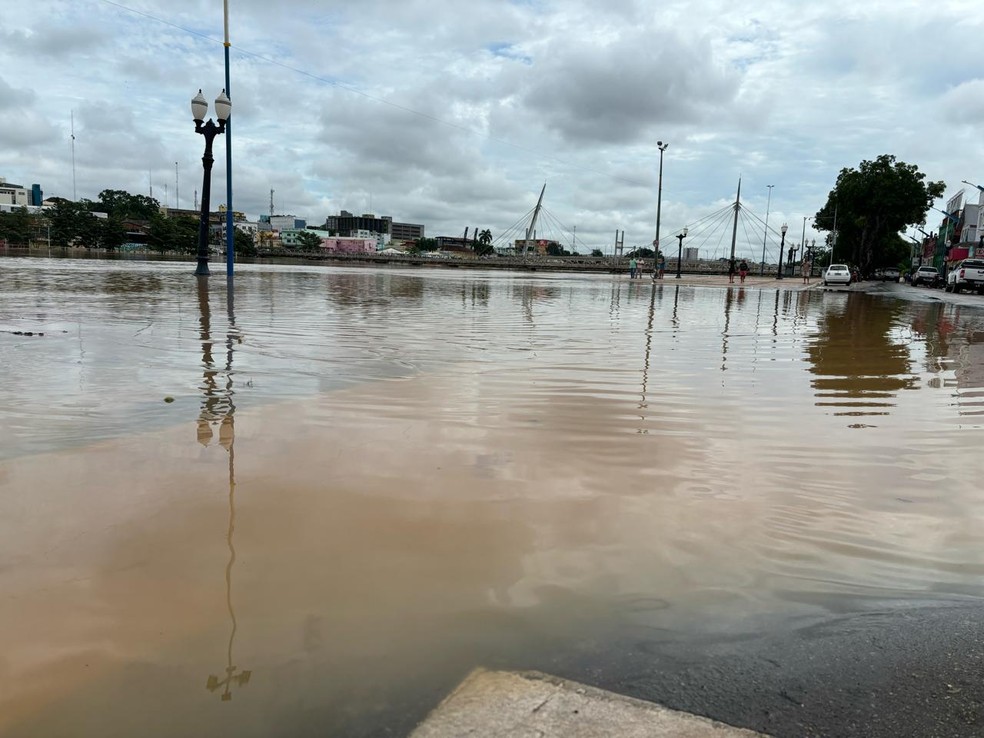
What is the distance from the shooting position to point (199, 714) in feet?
6.72

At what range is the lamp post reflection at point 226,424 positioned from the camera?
7.27 ft

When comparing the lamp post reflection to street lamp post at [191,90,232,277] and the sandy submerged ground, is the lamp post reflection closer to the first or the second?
the sandy submerged ground

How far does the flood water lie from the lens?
7.46 ft

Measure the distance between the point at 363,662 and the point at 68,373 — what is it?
5.60m

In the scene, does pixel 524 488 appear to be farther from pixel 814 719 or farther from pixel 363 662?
pixel 814 719

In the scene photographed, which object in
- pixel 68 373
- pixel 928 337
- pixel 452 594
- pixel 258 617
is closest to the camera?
pixel 258 617

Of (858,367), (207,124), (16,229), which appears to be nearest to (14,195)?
(16,229)

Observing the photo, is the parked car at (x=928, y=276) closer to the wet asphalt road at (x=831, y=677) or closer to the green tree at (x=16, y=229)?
the wet asphalt road at (x=831, y=677)

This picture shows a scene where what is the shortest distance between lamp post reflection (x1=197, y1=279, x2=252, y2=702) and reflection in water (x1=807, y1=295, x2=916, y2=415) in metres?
4.95

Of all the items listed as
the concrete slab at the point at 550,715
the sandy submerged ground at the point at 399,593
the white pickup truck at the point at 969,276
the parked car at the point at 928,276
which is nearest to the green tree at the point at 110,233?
the parked car at the point at 928,276

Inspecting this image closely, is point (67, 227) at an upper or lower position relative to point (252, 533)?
upper

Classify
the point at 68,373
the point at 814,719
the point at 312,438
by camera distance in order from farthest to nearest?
the point at 68,373, the point at 312,438, the point at 814,719

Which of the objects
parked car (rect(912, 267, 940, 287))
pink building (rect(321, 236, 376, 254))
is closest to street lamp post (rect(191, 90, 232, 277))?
parked car (rect(912, 267, 940, 287))

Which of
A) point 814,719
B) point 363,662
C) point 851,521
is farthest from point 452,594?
point 851,521
